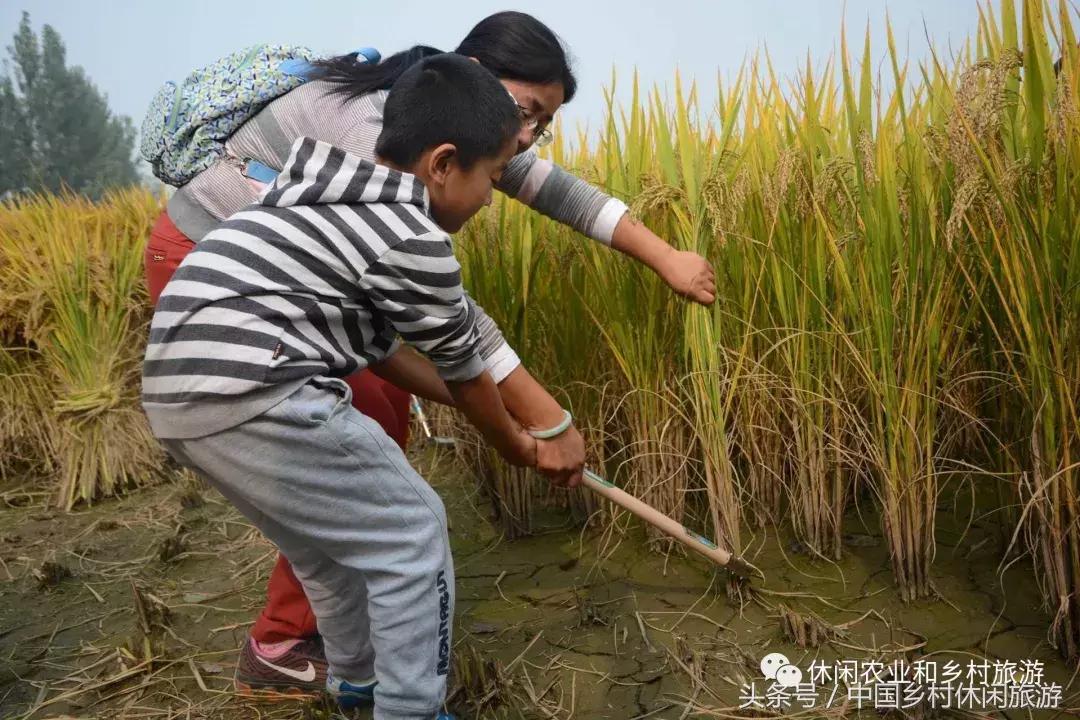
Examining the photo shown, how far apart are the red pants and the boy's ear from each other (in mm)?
569

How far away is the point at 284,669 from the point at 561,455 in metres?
0.86

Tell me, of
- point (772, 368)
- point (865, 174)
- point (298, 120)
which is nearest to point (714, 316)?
point (772, 368)

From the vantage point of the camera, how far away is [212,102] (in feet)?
5.72

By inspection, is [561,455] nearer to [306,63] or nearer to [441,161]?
[441,161]

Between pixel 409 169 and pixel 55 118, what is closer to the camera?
pixel 409 169


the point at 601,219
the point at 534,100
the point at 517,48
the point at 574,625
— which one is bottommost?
the point at 574,625

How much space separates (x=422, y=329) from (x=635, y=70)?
1.32 m

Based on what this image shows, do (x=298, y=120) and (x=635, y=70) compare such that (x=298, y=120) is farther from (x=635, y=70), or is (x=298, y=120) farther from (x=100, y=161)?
(x=100, y=161)

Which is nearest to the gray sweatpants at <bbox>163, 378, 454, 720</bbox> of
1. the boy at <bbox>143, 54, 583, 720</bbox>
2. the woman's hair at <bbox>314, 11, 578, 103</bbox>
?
the boy at <bbox>143, 54, 583, 720</bbox>

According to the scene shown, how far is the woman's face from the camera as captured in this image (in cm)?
174

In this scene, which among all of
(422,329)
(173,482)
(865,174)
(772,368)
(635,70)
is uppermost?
(635,70)

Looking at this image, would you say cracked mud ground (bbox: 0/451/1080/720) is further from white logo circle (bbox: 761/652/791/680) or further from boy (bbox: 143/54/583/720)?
boy (bbox: 143/54/583/720)

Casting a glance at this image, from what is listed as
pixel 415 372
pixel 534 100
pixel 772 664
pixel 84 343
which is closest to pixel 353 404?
Answer: pixel 415 372

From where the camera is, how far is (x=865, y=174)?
1.78 metres
